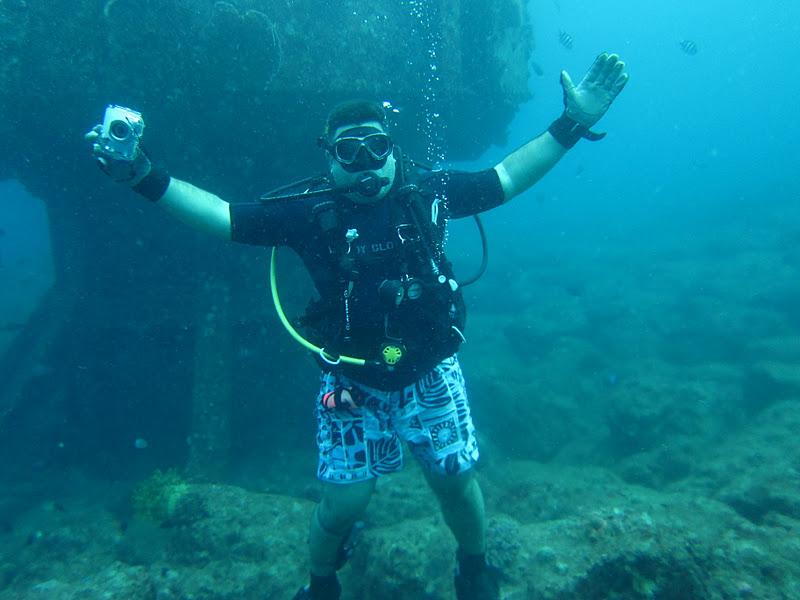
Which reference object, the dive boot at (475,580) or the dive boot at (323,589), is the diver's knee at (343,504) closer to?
the dive boot at (323,589)

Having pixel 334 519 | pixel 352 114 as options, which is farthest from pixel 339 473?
pixel 352 114

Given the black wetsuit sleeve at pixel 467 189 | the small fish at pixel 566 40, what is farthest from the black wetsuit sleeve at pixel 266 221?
the small fish at pixel 566 40

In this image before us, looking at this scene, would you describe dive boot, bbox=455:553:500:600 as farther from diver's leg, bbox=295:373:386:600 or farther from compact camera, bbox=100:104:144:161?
compact camera, bbox=100:104:144:161

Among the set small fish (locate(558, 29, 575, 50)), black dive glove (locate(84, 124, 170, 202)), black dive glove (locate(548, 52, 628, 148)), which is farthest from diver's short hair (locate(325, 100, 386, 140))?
small fish (locate(558, 29, 575, 50))

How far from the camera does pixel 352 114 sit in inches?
132

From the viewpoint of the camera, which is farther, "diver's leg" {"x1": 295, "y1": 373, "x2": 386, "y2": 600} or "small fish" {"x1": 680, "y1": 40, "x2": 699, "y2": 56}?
"small fish" {"x1": 680, "y1": 40, "x2": 699, "y2": 56}

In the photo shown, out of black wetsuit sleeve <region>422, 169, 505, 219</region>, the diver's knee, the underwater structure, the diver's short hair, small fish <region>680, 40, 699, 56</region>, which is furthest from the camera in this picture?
small fish <region>680, 40, 699, 56</region>

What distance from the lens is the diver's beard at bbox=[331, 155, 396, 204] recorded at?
3074mm

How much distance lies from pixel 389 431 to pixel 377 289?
1.11 meters

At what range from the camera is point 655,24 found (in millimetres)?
140500

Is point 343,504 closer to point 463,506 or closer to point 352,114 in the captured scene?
point 463,506

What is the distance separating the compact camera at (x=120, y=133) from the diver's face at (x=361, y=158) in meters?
1.24

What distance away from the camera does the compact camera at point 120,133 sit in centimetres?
281

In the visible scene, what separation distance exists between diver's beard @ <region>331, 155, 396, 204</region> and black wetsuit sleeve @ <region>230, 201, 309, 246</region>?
0.35 metres
